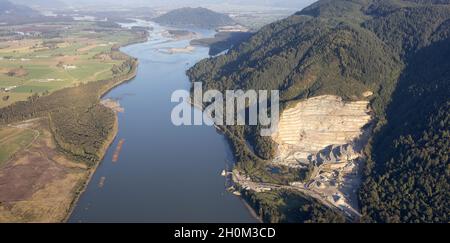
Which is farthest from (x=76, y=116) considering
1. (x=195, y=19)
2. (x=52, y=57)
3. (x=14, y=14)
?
(x=14, y=14)

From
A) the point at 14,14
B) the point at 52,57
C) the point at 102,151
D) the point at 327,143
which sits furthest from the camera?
the point at 14,14

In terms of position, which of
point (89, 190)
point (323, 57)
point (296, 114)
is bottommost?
point (89, 190)

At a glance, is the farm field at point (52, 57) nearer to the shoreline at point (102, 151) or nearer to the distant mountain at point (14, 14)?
the shoreline at point (102, 151)

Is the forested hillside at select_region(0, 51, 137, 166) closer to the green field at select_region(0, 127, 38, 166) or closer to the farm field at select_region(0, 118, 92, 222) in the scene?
the farm field at select_region(0, 118, 92, 222)

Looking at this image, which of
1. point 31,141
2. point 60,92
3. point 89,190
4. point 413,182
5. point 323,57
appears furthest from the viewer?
point 60,92

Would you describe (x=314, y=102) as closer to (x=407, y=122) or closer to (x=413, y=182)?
(x=407, y=122)

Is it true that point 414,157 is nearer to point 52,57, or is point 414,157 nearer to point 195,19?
point 52,57
